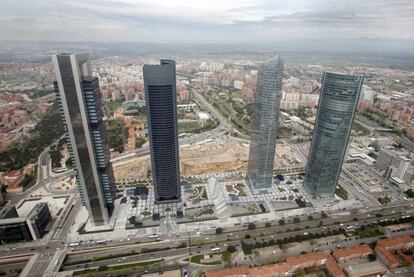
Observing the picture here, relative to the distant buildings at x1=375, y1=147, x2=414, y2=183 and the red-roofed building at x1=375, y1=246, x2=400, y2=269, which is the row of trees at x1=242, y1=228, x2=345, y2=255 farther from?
the distant buildings at x1=375, y1=147, x2=414, y2=183

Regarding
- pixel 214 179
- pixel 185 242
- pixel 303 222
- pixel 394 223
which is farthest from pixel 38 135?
pixel 394 223

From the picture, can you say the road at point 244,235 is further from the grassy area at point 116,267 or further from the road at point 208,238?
the grassy area at point 116,267

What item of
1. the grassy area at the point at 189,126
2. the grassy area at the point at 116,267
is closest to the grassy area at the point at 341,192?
the grassy area at the point at 116,267

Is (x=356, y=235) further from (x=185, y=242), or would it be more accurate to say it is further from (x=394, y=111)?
(x=394, y=111)

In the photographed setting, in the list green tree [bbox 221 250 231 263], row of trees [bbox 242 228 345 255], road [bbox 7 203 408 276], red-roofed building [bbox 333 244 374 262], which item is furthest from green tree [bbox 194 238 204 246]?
red-roofed building [bbox 333 244 374 262]

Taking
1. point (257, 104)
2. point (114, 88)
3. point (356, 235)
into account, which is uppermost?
point (257, 104)

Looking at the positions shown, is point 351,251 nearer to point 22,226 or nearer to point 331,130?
point 331,130
